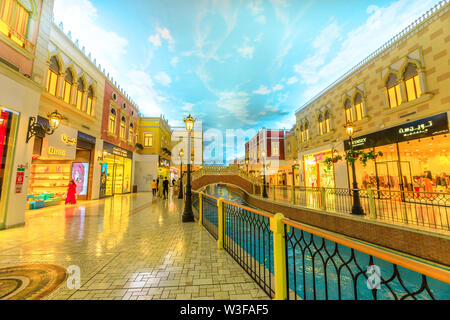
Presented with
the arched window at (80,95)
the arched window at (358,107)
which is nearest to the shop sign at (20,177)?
the arched window at (80,95)

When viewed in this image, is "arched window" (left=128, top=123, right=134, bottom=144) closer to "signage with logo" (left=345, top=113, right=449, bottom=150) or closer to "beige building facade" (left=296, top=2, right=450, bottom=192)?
"beige building facade" (left=296, top=2, right=450, bottom=192)

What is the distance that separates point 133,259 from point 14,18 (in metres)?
9.81

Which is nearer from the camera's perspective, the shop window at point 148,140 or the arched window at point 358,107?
the arched window at point 358,107

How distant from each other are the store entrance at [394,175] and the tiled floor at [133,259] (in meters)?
13.6

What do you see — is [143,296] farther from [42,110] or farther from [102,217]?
[42,110]

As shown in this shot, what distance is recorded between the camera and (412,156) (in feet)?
39.0

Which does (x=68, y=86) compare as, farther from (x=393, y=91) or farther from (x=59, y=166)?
(x=393, y=91)

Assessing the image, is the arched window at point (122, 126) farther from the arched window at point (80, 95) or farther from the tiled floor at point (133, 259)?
the tiled floor at point (133, 259)

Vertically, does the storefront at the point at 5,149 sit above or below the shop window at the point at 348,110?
below

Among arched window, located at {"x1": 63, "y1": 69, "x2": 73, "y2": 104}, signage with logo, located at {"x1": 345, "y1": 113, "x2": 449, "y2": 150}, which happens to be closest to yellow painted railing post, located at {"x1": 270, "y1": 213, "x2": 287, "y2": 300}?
signage with logo, located at {"x1": 345, "y1": 113, "x2": 449, "y2": 150}

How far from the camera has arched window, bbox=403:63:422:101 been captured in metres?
10.7

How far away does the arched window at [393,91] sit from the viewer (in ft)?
38.6

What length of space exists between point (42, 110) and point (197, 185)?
1369 cm
